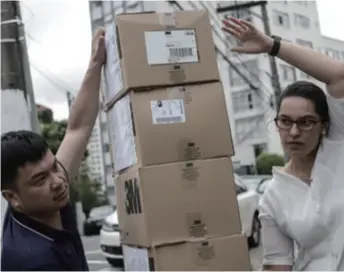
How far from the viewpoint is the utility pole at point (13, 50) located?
3225mm

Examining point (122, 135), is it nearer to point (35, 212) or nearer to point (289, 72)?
point (35, 212)

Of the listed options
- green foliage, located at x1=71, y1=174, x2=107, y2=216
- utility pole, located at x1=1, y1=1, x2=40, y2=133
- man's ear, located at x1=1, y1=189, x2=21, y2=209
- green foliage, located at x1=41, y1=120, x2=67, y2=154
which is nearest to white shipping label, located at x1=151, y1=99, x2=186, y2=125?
man's ear, located at x1=1, y1=189, x2=21, y2=209

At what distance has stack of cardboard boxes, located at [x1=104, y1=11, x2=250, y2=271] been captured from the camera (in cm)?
164

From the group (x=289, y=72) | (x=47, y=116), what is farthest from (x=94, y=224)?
(x=289, y=72)

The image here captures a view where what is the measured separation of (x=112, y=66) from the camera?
5.89ft

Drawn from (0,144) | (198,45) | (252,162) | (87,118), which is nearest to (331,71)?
(198,45)

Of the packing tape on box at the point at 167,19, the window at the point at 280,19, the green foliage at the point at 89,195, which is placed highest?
the window at the point at 280,19

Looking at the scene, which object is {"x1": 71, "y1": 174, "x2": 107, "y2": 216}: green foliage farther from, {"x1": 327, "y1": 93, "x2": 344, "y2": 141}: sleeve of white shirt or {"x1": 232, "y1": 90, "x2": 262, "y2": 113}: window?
{"x1": 327, "y1": 93, "x2": 344, "y2": 141}: sleeve of white shirt

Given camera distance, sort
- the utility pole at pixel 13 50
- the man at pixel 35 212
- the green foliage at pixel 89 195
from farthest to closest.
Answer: the green foliage at pixel 89 195
the utility pole at pixel 13 50
the man at pixel 35 212

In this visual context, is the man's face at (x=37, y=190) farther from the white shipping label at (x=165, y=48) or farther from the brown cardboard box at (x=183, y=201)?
the white shipping label at (x=165, y=48)

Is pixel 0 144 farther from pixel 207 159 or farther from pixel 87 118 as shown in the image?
pixel 207 159

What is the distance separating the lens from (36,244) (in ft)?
4.23

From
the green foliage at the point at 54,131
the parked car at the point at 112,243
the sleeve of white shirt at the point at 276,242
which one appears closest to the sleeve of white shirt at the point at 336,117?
the sleeve of white shirt at the point at 276,242

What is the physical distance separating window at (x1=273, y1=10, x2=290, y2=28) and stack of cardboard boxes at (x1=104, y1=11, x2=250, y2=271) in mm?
11915
